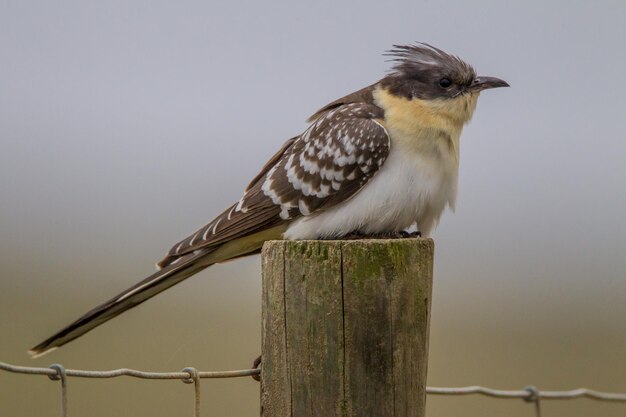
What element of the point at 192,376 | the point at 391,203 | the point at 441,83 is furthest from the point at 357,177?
the point at 192,376

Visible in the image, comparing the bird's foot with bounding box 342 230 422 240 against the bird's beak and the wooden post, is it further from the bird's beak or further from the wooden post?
the wooden post

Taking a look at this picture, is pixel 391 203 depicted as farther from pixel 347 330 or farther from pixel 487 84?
pixel 347 330

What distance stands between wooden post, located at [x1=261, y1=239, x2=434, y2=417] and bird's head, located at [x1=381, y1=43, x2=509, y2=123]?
6.71ft

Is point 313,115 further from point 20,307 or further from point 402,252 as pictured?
point 20,307

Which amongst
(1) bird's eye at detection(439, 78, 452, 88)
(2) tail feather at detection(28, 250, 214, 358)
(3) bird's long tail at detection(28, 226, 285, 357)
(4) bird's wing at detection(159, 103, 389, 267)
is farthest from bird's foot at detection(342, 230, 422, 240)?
(1) bird's eye at detection(439, 78, 452, 88)

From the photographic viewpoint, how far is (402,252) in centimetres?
330

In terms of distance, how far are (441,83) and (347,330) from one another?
2.44 m

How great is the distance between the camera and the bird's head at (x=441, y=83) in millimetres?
5238

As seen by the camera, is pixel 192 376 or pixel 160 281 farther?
Answer: pixel 160 281

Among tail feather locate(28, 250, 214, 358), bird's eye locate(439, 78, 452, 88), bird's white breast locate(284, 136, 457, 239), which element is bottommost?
tail feather locate(28, 250, 214, 358)

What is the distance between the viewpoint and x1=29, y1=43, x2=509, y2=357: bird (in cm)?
473

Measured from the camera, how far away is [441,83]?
5.33m

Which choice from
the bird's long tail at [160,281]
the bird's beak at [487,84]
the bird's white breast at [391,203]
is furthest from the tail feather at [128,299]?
the bird's beak at [487,84]

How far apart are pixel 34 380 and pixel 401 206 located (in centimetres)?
698
